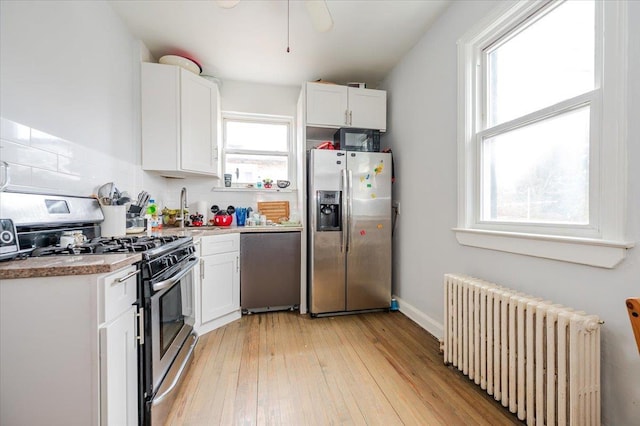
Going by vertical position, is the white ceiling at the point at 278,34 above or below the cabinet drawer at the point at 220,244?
above

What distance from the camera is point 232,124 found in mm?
3332

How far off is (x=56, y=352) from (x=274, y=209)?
251 cm

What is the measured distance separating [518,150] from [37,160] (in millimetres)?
2763

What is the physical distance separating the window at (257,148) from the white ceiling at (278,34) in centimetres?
55

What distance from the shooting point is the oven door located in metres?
1.25

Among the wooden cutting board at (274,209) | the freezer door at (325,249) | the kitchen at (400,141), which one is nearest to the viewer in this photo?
the kitchen at (400,141)

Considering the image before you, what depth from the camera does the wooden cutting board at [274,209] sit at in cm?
329

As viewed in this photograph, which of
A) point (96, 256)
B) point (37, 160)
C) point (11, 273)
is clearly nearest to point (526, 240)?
point (96, 256)

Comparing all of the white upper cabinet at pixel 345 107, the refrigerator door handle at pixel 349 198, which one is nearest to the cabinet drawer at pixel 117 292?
the refrigerator door handle at pixel 349 198

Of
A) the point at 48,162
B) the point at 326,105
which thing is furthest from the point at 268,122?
the point at 48,162

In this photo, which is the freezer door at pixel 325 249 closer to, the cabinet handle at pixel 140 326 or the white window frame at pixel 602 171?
the white window frame at pixel 602 171

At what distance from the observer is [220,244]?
8.04 ft

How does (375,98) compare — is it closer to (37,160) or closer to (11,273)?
(37,160)

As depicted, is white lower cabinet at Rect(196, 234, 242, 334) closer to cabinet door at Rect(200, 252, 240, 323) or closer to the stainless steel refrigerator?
cabinet door at Rect(200, 252, 240, 323)
